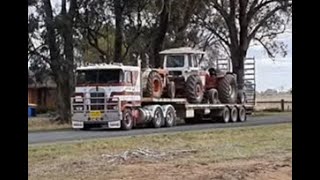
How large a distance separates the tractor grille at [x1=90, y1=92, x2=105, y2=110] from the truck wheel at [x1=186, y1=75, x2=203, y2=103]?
3973 millimetres

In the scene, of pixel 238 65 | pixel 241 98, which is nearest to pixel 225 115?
pixel 241 98

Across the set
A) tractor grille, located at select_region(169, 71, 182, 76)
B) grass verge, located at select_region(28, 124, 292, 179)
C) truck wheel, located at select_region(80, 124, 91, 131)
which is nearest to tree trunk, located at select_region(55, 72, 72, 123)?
tractor grille, located at select_region(169, 71, 182, 76)

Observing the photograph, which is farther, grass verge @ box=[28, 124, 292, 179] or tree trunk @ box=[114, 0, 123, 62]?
tree trunk @ box=[114, 0, 123, 62]

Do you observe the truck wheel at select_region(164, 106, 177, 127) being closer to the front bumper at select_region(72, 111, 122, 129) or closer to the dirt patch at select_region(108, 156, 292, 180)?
the front bumper at select_region(72, 111, 122, 129)

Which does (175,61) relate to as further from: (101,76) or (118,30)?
(118,30)

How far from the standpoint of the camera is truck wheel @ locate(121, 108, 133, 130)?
1912cm

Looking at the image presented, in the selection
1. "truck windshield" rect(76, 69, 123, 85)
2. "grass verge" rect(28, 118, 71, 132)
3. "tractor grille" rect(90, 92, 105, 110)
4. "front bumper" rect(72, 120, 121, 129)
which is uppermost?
"truck windshield" rect(76, 69, 123, 85)

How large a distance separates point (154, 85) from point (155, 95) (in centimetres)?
34

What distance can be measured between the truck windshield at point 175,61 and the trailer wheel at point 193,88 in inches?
32.1

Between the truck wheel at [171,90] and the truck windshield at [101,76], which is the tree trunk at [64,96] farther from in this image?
the truck windshield at [101,76]

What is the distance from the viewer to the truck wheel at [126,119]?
19.1 meters

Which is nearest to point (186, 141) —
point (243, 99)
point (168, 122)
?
point (168, 122)
